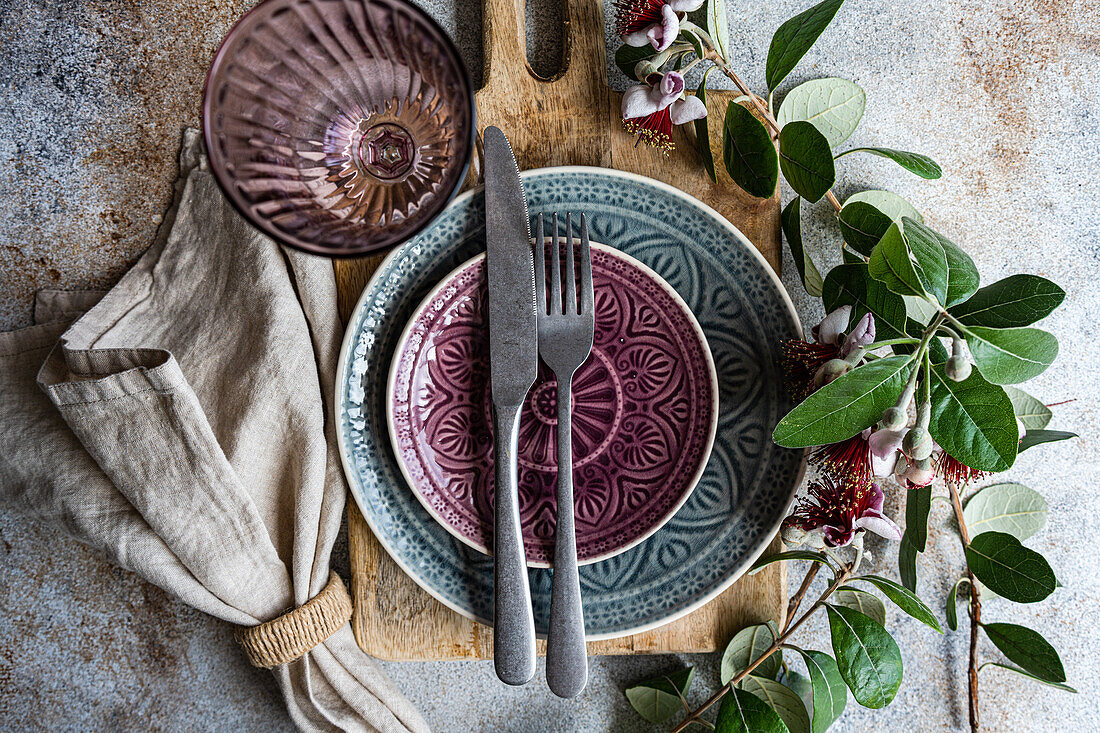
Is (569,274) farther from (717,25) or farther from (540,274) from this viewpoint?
(717,25)

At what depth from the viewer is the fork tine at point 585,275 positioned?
1.61 feet

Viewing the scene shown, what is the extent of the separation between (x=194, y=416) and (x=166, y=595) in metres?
0.18

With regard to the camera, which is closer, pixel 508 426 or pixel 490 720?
pixel 508 426

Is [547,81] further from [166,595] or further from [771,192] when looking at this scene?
[166,595]

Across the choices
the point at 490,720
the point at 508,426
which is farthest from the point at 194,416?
the point at 490,720

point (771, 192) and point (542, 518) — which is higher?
point (771, 192)

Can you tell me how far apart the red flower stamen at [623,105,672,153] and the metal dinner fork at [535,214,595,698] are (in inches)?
3.5

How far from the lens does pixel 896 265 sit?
41 centimetres

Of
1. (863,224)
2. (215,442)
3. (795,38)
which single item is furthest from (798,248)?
(215,442)

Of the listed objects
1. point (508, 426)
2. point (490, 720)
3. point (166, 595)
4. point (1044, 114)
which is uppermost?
point (1044, 114)

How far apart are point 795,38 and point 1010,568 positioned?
1.41 ft

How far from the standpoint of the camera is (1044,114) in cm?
60

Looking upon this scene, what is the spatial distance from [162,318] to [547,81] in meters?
0.37

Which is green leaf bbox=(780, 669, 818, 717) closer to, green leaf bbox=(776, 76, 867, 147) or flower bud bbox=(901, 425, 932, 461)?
flower bud bbox=(901, 425, 932, 461)
